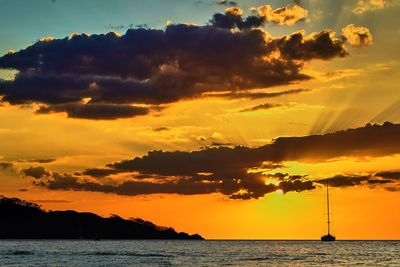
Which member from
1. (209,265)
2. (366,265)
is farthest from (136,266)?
(366,265)

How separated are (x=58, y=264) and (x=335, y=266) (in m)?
73.9

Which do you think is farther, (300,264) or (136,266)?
(300,264)

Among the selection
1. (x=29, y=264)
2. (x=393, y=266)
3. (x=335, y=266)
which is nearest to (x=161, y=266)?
(x=29, y=264)

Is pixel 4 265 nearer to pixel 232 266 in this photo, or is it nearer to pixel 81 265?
pixel 81 265

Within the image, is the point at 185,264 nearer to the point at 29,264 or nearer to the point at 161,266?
the point at 161,266

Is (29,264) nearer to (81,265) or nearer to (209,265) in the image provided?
(81,265)

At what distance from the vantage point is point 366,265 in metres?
187

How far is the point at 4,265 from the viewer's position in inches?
6767

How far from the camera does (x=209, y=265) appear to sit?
18200 cm

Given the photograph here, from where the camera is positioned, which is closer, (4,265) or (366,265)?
(4,265)

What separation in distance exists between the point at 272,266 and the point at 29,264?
6372 centimetres

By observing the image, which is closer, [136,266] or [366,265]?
[136,266]

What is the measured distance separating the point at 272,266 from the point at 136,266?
35609 mm

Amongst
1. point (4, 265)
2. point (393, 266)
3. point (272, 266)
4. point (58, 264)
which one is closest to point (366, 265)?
point (393, 266)
